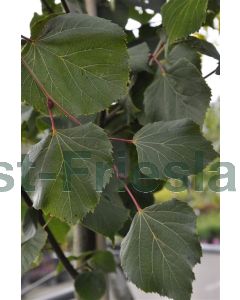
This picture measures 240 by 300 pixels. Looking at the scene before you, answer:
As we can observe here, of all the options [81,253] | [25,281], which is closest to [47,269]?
[25,281]

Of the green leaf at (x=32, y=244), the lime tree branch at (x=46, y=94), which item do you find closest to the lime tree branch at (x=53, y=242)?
the green leaf at (x=32, y=244)

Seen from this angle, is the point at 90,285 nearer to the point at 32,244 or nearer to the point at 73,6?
the point at 32,244

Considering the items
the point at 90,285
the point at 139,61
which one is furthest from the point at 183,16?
the point at 90,285

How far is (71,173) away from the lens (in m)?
0.32

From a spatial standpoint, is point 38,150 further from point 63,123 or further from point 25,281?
point 25,281

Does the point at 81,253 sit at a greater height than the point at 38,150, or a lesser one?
lesser

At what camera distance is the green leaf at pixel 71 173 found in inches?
12.4

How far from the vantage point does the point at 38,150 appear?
0.33 m

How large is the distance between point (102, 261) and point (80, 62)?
0.30 meters

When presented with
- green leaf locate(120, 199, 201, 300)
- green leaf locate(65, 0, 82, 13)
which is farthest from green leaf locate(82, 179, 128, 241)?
green leaf locate(65, 0, 82, 13)

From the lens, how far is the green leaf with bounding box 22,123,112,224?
0.32m

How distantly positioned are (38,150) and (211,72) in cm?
22

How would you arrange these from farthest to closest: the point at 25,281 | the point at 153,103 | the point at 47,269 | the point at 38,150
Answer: the point at 47,269, the point at 25,281, the point at 153,103, the point at 38,150

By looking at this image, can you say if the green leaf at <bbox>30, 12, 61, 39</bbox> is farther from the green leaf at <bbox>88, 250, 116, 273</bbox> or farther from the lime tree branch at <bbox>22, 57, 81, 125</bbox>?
the green leaf at <bbox>88, 250, 116, 273</bbox>
